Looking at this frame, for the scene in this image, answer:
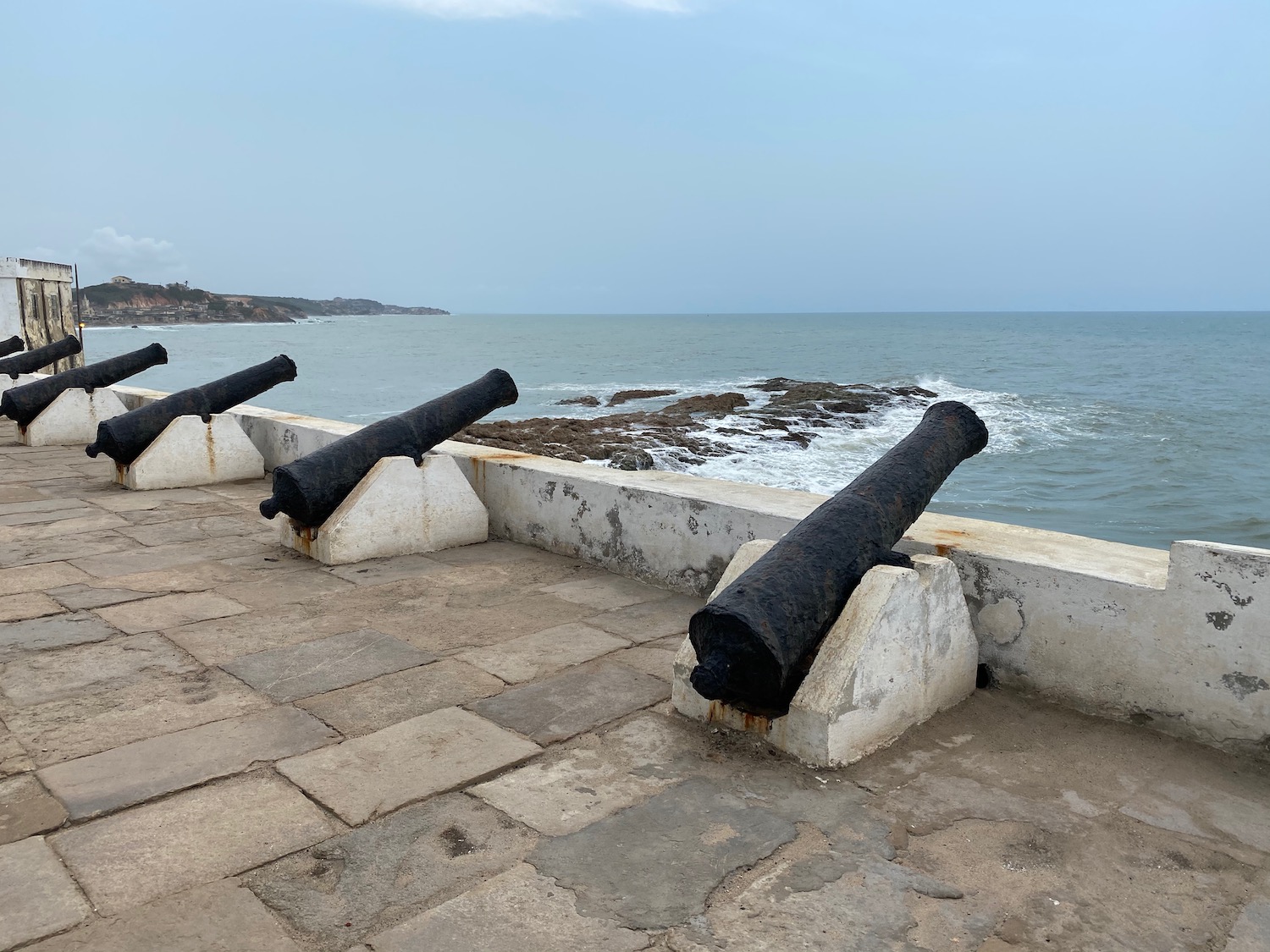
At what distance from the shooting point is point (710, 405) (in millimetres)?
28219

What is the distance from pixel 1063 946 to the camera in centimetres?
204

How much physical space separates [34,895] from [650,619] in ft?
8.31

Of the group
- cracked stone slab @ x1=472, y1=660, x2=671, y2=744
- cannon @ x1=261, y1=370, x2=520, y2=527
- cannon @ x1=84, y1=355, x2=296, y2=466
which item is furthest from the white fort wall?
cannon @ x1=84, y1=355, x2=296, y2=466

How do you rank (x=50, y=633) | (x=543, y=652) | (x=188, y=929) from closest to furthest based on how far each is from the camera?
(x=188, y=929)
(x=543, y=652)
(x=50, y=633)

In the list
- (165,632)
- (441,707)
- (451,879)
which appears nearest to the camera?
(451,879)

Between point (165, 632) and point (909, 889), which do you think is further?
point (165, 632)

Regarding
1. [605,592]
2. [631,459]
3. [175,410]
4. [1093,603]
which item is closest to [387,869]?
[1093,603]

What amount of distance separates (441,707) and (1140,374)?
54.9m

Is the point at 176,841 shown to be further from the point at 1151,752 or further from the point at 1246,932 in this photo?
the point at 1151,752

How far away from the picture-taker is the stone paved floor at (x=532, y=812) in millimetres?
2104

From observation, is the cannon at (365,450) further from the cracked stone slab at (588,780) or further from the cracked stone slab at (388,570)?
the cracked stone slab at (588,780)

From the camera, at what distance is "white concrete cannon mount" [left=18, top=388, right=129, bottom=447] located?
9.89 meters

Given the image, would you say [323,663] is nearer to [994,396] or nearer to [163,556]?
[163,556]

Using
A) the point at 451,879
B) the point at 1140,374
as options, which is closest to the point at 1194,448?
the point at 1140,374
